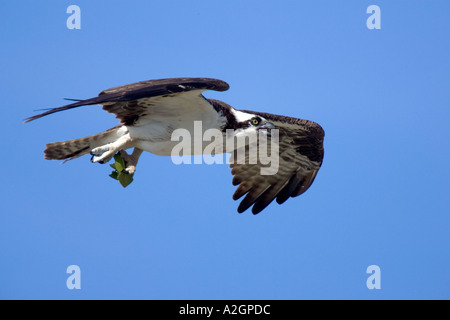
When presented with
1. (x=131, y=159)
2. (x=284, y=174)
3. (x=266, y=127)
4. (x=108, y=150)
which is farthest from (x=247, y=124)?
(x=108, y=150)

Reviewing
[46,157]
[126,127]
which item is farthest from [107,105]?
[46,157]

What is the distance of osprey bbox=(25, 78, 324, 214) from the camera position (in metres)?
9.32

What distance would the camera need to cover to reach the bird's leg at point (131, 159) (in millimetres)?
10648

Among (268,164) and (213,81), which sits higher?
(213,81)

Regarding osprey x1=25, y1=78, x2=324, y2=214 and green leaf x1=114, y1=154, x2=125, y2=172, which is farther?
green leaf x1=114, y1=154, x2=125, y2=172

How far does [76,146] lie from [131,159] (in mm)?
905

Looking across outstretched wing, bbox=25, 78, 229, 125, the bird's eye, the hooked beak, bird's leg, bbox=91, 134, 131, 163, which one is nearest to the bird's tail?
bird's leg, bbox=91, 134, 131, 163

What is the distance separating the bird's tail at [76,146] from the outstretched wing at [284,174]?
2.46 metres

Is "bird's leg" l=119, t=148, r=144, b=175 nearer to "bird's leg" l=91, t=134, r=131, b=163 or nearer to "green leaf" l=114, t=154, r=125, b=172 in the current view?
"green leaf" l=114, t=154, r=125, b=172

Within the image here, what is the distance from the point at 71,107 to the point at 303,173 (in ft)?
16.5

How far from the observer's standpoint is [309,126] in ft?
37.8

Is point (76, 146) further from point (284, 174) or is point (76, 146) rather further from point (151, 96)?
point (284, 174)

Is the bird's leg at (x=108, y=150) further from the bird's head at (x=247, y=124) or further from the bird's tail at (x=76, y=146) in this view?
the bird's head at (x=247, y=124)

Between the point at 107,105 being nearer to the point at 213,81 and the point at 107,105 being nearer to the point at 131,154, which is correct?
the point at 131,154
